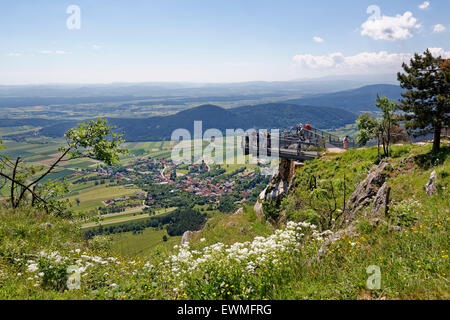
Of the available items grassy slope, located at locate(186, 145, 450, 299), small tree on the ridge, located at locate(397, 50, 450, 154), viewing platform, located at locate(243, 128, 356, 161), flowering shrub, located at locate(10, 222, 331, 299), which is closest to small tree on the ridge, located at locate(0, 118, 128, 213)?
flowering shrub, located at locate(10, 222, 331, 299)

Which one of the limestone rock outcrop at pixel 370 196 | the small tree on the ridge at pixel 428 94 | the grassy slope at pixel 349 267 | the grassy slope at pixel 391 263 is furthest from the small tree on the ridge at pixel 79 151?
the small tree on the ridge at pixel 428 94

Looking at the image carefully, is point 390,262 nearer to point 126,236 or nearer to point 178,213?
point 126,236

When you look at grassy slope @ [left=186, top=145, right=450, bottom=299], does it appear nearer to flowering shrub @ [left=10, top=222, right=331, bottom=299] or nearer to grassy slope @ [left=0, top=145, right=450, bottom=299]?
grassy slope @ [left=0, top=145, right=450, bottom=299]

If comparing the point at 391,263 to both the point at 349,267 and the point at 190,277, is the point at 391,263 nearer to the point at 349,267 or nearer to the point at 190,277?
the point at 349,267

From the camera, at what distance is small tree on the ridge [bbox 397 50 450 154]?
12.6m

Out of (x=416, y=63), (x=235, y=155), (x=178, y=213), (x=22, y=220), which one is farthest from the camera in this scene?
(x=235, y=155)

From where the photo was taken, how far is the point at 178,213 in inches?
2896

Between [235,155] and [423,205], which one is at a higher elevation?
[423,205]

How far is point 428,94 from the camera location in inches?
514

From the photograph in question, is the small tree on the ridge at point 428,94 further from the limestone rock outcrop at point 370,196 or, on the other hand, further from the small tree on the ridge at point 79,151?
the small tree on the ridge at point 79,151

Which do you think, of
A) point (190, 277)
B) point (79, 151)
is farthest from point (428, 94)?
point (79, 151)

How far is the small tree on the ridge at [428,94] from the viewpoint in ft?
41.5
